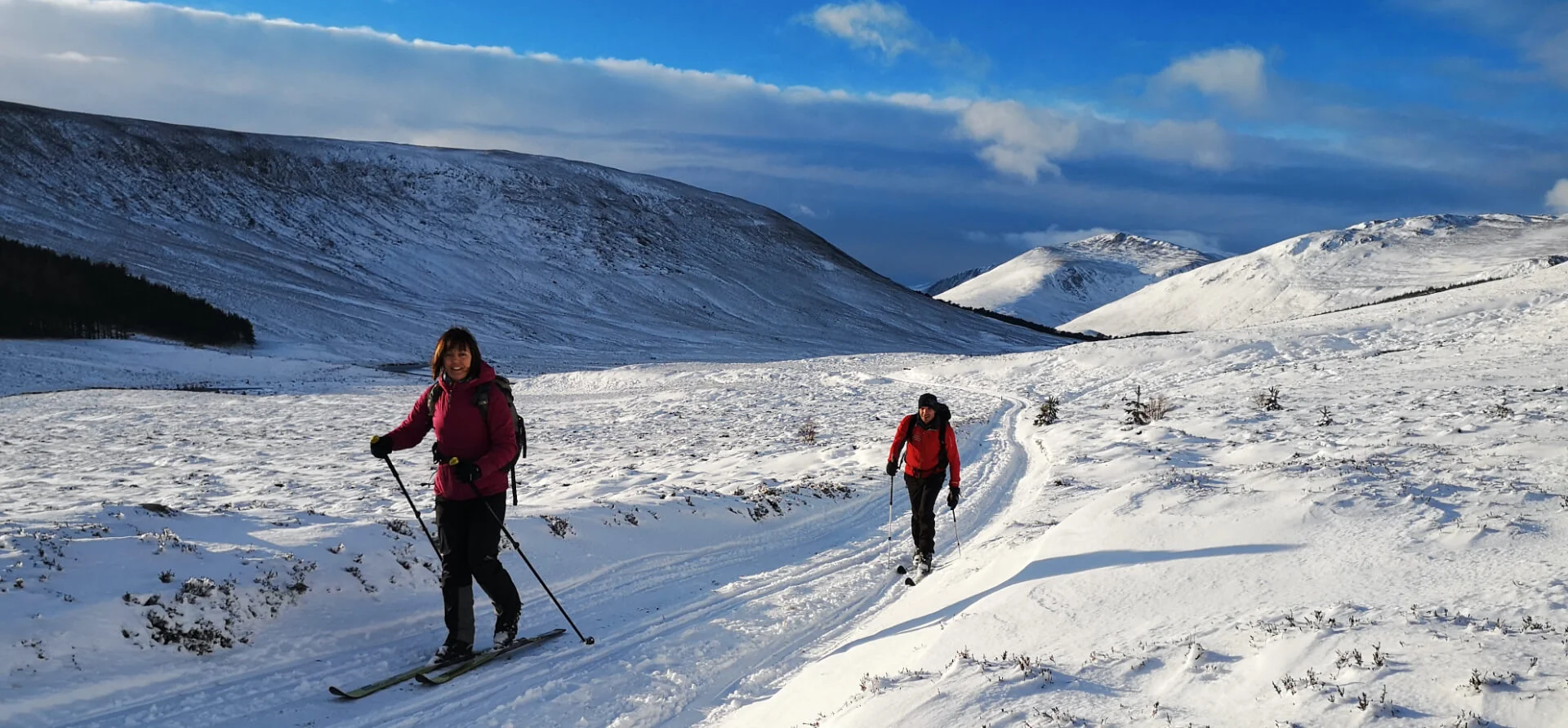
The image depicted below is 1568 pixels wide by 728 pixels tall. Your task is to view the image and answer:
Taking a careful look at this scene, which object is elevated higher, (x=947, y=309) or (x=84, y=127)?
(x=84, y=127)

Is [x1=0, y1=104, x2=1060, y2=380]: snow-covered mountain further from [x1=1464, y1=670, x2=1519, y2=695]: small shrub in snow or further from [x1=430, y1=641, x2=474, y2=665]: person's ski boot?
[x1=1464, y1=670, x2=1519, y2=695]: small shrub in snow

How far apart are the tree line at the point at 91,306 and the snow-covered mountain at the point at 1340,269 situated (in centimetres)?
13616

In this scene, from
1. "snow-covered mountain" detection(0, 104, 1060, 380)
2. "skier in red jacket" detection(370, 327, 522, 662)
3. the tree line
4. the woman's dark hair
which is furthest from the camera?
"snow-covered mountain" detection(0, 104, 1060, 380)

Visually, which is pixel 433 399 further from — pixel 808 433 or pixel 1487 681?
pixel 808 433

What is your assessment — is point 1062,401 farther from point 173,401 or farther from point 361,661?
point 173,401

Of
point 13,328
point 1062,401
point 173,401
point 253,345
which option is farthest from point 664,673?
point 253,345

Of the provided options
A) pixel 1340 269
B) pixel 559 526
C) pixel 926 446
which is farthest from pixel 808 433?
pixel 1340 269

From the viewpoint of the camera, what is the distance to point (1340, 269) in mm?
155125

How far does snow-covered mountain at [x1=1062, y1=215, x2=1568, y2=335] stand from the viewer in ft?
473

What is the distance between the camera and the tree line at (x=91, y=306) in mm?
44219

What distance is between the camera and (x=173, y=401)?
2952 centimetres

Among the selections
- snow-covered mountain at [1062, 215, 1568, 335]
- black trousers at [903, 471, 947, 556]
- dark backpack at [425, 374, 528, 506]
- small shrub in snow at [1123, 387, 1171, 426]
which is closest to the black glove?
dark backpack at [425, 374, 528, 506]

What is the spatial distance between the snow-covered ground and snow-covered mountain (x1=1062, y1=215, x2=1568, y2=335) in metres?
144

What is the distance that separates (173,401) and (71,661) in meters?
27.8
